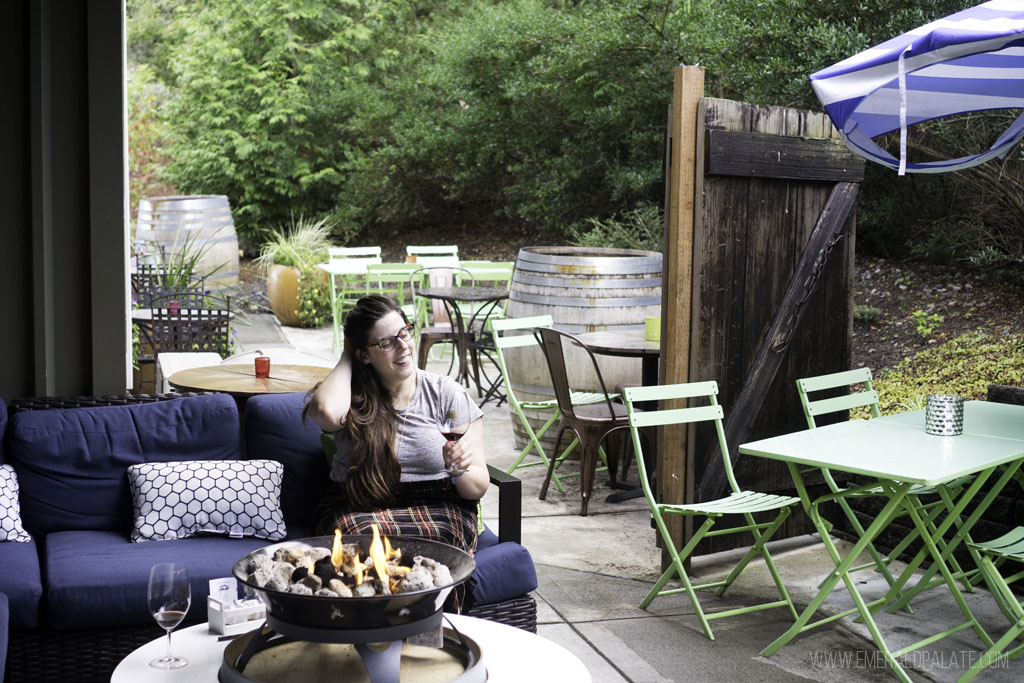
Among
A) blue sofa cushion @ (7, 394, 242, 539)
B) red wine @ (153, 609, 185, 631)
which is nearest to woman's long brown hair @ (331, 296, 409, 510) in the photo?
blue sofa cushion @ (7, 394, 242, 539)

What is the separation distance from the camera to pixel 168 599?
2.09 metres

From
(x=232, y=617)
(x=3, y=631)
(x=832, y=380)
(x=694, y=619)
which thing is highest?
(x=832, y=380)

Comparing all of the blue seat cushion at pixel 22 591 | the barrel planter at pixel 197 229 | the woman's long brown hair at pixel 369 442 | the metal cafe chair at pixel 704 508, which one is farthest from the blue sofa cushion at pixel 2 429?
the barrel planter at pixel 197 229

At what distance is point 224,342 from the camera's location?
6266 mm

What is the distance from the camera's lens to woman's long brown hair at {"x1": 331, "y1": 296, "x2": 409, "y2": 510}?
305 centimetres

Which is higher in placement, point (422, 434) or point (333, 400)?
point (333, 400)

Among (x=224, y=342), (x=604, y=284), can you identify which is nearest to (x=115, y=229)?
(x=224, y=342)

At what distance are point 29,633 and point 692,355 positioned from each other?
2574 millimetres

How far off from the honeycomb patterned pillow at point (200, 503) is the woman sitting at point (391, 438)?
0.67 feet

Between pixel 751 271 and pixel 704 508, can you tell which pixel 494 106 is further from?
pixel 704 508

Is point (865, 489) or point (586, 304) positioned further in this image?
point (586, 304)

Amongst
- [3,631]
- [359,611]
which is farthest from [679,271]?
[3,631]

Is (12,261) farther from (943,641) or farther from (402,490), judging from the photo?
(943,641)

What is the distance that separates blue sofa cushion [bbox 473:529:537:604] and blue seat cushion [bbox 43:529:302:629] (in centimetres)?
71
